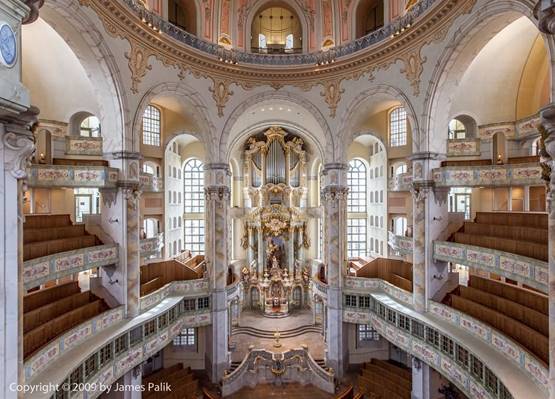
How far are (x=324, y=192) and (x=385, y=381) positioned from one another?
401 inches

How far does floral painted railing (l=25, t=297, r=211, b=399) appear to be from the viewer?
946 centimetres

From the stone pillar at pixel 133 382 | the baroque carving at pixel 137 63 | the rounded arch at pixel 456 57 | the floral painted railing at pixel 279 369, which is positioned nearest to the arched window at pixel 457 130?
the rounded arch at pixel 456 57

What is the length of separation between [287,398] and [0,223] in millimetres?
14842

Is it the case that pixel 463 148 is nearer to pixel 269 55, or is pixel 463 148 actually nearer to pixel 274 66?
pixel 274 66

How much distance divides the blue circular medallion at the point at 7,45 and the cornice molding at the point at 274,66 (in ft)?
25.2

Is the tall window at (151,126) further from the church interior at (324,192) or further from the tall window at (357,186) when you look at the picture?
the tall window at (357,186)

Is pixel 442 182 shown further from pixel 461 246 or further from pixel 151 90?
pixel 151 90

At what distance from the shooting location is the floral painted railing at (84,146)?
57.4 ft

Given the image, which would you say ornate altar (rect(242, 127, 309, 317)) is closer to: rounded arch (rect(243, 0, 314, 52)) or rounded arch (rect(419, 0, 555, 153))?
rounded arch (rect(243, 0, 314, 52))

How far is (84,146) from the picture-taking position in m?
17.6

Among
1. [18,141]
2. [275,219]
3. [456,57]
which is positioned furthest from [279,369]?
[456,57]

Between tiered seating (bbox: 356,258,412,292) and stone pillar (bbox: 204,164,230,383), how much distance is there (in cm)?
781

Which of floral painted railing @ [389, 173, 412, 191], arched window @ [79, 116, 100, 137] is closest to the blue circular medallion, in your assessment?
arched window @ [79, 116, 100, 137]

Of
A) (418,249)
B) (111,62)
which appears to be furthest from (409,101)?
(111,62)
